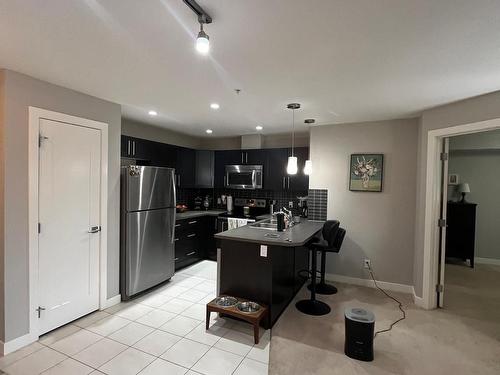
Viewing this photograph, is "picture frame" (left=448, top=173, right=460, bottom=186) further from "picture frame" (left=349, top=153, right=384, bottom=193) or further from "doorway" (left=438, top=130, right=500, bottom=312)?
"picture frame" (left=349, top=153, right=384, bottom=193)

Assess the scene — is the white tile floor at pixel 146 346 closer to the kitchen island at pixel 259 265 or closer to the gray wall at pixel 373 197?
the kitchen island at pixel 259 265

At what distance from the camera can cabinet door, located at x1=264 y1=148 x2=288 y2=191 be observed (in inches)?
188

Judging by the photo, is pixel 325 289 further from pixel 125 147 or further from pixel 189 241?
pixel 125 147

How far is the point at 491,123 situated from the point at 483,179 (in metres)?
3.42

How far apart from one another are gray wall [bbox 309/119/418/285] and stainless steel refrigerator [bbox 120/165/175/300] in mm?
2314

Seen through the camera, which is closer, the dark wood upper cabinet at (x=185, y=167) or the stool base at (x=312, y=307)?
the stool base at (x=312, y=307)

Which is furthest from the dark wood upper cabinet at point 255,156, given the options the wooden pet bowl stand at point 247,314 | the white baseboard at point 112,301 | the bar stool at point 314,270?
the white baseboard at point 112,301

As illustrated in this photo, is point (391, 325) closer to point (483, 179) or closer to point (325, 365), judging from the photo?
point (325, 365)

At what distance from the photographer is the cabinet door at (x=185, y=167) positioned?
4.84m

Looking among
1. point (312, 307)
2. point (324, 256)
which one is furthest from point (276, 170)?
point (312, 307)

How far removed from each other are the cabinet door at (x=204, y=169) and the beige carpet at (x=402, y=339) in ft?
9.42

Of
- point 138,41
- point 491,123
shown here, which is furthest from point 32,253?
point 491,123

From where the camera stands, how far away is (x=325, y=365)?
2217mm

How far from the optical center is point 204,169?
211 inches
